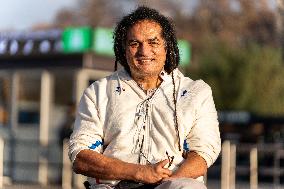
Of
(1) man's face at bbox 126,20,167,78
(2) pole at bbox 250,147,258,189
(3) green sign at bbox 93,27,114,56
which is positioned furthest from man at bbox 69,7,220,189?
(3) green sign at bbox 93,27,114,56

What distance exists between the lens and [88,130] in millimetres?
4582

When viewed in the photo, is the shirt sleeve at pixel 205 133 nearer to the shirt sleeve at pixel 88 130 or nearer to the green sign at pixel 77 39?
the shirt sleeve at pixel 88 130

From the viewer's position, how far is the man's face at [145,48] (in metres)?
4.58

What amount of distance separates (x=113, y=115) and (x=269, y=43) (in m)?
54.9

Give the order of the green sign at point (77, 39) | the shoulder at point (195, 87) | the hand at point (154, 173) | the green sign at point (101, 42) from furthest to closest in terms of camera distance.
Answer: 1. the green sign at point (77, 39)
2. the green sign at point (101, 42)
3. the shoulder at point (195, 87)
4. the hand at point (154, 173)

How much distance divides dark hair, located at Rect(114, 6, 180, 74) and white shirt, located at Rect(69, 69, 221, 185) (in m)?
0.11

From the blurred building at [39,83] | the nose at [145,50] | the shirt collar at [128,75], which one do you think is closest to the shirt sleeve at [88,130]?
the shirt collar at [128,75]

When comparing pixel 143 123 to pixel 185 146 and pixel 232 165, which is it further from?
pixel 232 165

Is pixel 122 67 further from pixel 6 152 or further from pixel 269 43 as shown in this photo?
pixel 269 43

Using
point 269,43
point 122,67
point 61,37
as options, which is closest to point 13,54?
point 61,37

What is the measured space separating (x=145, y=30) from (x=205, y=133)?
55 cm

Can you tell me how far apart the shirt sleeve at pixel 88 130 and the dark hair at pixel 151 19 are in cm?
26

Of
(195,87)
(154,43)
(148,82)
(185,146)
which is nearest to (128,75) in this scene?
(148,82)

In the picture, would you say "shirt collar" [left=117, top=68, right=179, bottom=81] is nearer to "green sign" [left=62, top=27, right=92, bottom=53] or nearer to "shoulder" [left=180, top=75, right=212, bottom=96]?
"shoulder" [left=180, top=75, right=212, bottom=96]
